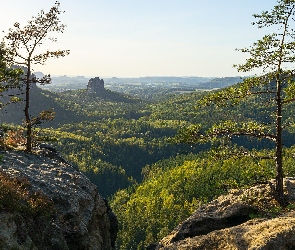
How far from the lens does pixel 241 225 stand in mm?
16609

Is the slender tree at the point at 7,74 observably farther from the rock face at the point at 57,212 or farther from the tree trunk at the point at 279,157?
the tree trunk at the point at 279,157

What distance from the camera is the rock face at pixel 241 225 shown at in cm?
1405

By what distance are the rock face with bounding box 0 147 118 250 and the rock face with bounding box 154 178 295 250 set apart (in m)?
4.88

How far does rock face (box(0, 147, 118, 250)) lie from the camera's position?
14.9 m

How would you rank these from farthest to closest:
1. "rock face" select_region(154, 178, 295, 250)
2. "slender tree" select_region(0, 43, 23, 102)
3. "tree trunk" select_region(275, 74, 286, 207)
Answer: "slender tree" select_region(0, 43, 23, 102) → "tree trunk" select_region(275, 74, 286, 207) → "rock face" select_region(154, 178, 295, 250)

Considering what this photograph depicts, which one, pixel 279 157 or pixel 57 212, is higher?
pixel 279 157

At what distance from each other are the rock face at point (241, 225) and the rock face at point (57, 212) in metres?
4.88

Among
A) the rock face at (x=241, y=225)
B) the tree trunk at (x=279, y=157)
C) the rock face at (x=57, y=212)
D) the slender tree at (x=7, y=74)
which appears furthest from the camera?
the slender tree at (x=7, y=74)

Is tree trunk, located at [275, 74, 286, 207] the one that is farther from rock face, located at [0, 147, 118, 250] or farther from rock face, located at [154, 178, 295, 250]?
rock face, located at [0, 147, 118, 250]

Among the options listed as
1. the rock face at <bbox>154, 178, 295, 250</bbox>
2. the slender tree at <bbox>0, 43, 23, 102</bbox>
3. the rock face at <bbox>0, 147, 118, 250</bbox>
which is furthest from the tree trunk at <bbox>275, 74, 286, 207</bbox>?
the slender tree at <bbox>0, 43, 23, 102</bbox>

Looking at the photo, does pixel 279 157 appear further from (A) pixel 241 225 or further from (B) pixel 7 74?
(B) pixel 7 74

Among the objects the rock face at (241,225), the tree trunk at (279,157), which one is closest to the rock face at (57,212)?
the rock face at (241,225)

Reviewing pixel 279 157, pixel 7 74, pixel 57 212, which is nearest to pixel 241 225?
pixel 279 157

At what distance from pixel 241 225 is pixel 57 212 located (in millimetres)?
10345
